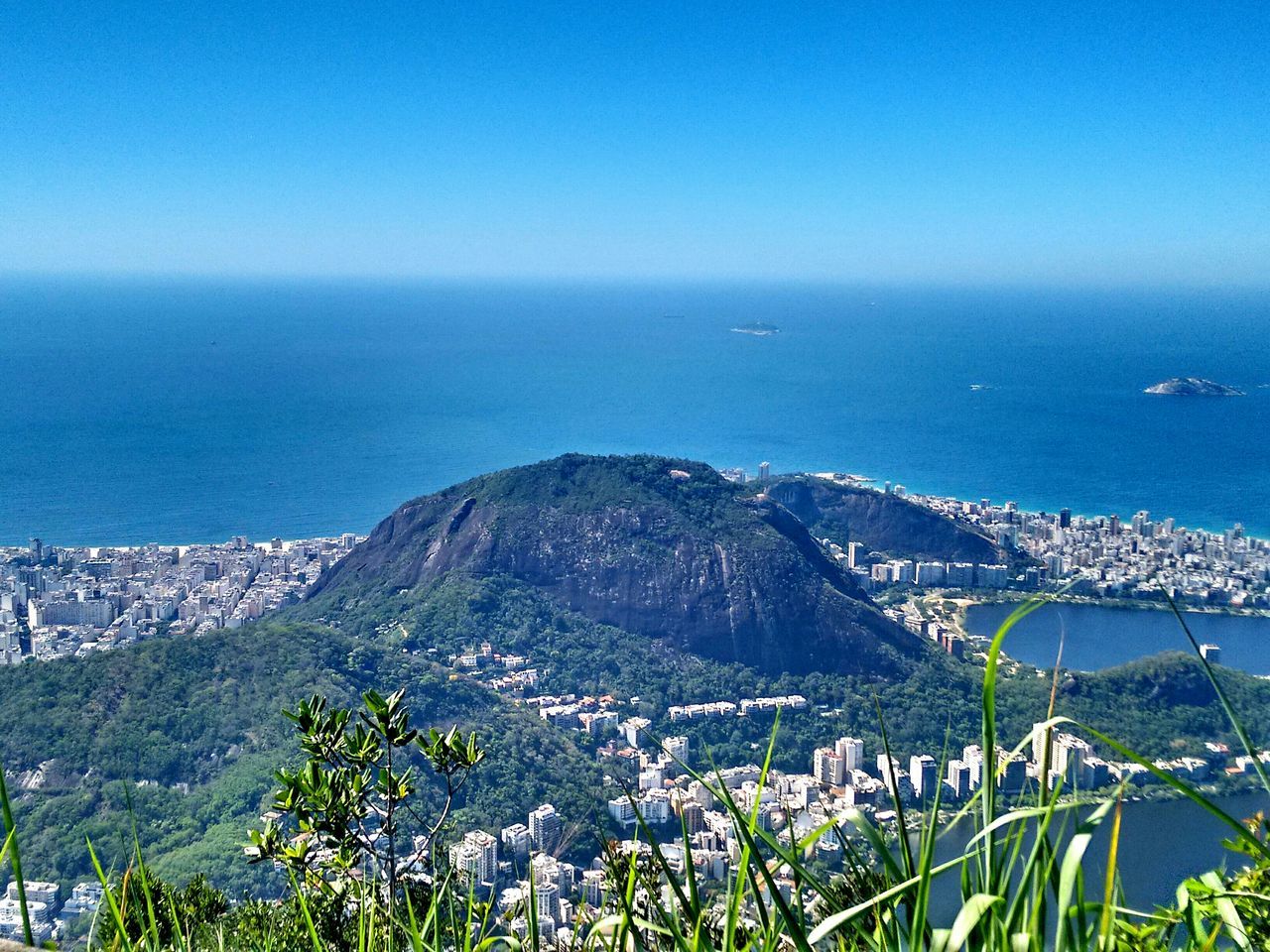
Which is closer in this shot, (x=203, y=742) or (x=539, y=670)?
(x=203, y=742)

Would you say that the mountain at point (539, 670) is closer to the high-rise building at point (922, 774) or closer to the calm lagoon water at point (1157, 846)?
the high-rise building at point (922, 774)

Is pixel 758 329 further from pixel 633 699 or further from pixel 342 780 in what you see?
pixel 342 780

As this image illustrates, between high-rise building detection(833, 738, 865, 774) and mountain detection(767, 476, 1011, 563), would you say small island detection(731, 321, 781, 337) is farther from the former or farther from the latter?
high-rise building detection(833, 738, 865, 774)

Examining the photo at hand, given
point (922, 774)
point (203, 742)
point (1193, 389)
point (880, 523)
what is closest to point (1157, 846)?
point (922, 774)

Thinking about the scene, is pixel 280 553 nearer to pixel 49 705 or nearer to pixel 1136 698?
pixel 49 705

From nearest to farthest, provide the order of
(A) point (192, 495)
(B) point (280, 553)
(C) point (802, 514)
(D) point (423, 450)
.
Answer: (B) point (280, 553), (C) point (802, 514), (A) point (192, 495), (D) point (423, 450)

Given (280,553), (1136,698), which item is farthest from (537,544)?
(1136,698)
